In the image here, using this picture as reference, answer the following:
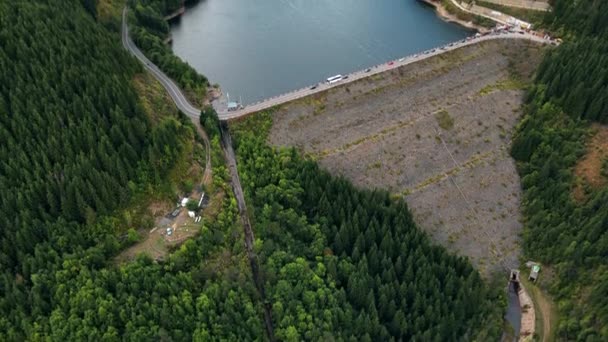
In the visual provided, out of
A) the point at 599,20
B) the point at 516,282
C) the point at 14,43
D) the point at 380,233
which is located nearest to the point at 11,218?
the point at 14,43

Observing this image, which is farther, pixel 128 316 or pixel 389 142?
pixel 389 142

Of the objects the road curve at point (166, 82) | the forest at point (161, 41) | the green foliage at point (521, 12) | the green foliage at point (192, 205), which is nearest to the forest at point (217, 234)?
the green foliage at point (192, 205)

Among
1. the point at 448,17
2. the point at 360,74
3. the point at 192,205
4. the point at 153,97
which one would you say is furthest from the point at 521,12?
the point at 192,205

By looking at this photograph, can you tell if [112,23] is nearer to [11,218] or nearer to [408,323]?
[11,218]

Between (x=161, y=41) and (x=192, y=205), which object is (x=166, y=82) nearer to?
(x=161, y=41)

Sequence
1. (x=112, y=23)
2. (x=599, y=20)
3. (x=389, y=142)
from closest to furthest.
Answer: (x=389, y=142) → (x=599, y=20) → (x=112, y=23)

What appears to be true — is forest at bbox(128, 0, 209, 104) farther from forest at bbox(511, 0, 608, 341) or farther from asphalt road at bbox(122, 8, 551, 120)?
forest at bbox(511, 0, 608, 341)

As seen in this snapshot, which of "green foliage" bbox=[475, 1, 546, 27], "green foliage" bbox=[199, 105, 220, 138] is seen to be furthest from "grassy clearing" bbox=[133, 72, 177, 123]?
"green foliage" bbox=[475, 1, 546, 27]
